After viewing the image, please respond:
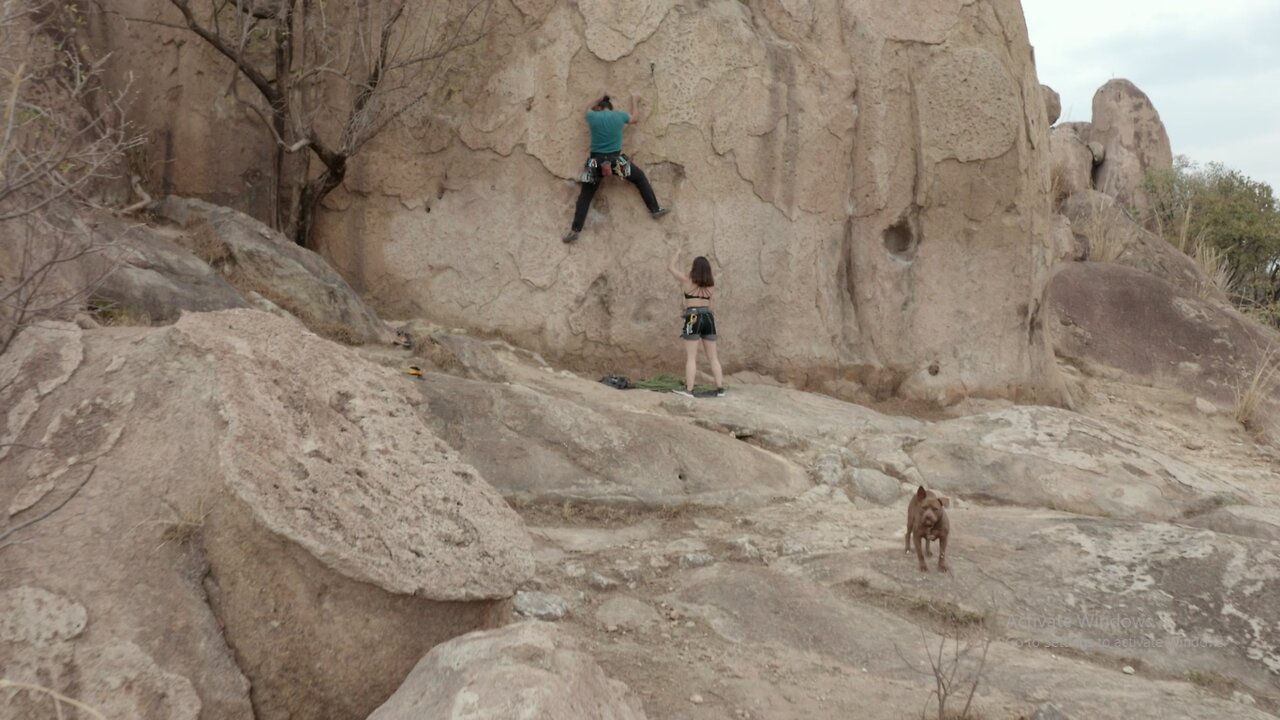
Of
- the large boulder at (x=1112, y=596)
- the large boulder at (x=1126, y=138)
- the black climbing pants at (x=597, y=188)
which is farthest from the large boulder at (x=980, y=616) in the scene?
→ the large boulder at (x=1126, y=138)

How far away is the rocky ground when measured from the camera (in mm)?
3531

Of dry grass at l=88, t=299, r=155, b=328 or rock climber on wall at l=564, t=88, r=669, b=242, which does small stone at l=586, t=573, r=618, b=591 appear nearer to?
dry grass at l=88, t=299, r=155, b=328

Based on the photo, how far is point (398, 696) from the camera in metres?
2.56

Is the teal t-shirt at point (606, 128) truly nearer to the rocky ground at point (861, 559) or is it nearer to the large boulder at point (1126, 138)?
the rocky ground at point (861, 559)

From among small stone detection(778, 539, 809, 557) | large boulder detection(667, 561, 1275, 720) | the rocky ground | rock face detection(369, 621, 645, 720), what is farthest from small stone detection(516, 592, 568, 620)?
small stone detection(778, 539, 809, 557)

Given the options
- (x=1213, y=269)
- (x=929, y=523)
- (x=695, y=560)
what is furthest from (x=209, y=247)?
(x=1213, y=269)

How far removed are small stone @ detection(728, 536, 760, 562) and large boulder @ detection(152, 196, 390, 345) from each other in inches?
117

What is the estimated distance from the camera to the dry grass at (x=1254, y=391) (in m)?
9.74

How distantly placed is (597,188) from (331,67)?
86.3 inches

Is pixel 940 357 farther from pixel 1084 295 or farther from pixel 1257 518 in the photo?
pixel 1084 295

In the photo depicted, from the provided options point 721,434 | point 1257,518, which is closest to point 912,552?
point 721,434

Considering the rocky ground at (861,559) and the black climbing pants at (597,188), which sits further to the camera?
the black climbing pants at (597,188)

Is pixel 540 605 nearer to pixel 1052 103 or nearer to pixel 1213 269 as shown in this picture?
pixel 1213 269

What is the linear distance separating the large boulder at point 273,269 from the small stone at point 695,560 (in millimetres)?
2942
